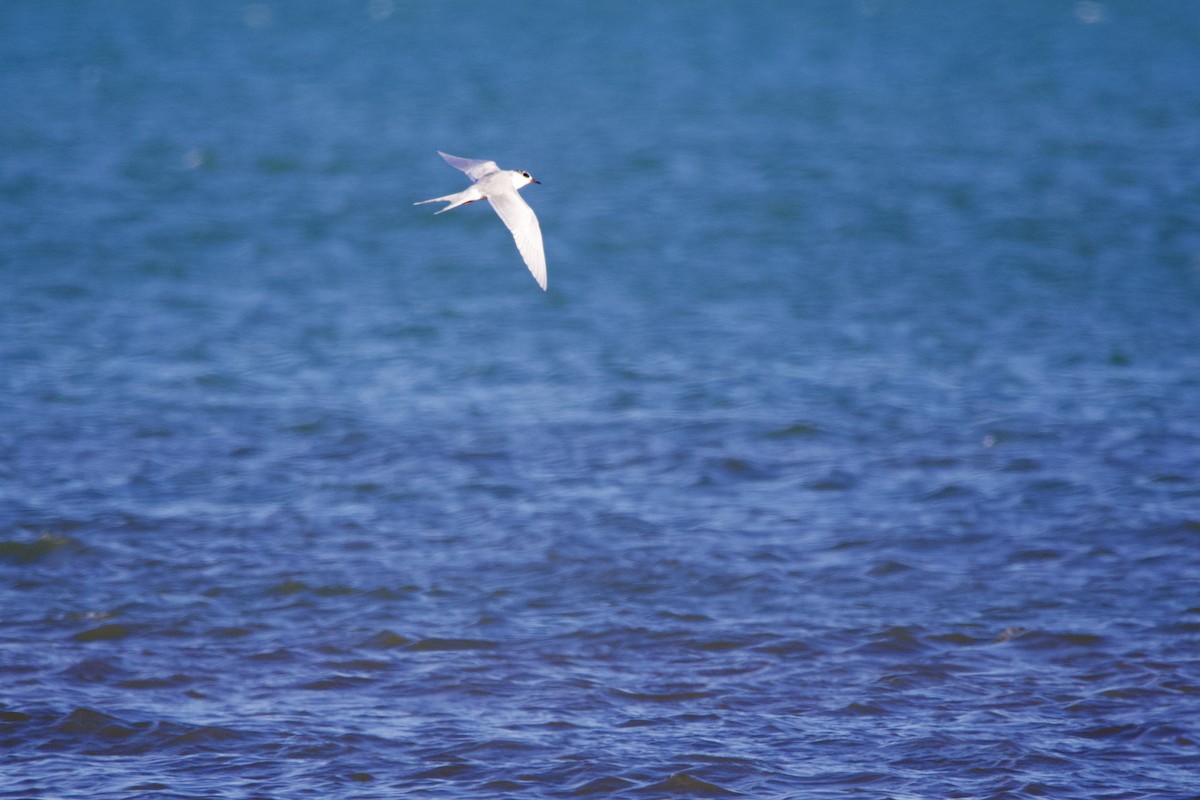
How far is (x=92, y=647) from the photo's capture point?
9.05m

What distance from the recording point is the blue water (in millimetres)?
7996

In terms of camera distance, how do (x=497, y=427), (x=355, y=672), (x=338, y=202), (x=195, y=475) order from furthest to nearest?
(x=338, y=202) < (x=497, y=427) < (x=195, y=475) < (x=355, y=672)

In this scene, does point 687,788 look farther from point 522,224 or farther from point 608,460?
point 608,460

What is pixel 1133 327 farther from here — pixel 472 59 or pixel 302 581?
pixel 472 59

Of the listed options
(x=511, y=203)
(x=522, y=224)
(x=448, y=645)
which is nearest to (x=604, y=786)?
(x=448, y=645)

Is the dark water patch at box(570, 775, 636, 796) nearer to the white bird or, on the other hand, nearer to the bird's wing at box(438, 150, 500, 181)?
the white bird

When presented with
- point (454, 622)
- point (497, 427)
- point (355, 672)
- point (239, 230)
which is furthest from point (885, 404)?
point (239, 230)

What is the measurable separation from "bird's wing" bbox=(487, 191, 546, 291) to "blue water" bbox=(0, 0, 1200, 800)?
2640 millimetres

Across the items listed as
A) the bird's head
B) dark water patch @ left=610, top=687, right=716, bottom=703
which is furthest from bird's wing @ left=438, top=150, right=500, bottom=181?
dark water patch @ left=610, top=687, right=716, bottom=703

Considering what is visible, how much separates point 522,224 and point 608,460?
14.7ft

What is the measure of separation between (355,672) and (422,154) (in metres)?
18.1

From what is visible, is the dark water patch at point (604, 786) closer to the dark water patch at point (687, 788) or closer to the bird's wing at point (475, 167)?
the dark water patch at point (687, 788)

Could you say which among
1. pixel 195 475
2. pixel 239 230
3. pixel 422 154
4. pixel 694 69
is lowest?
pixel 195 475

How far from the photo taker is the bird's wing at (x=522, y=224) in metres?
7.84
